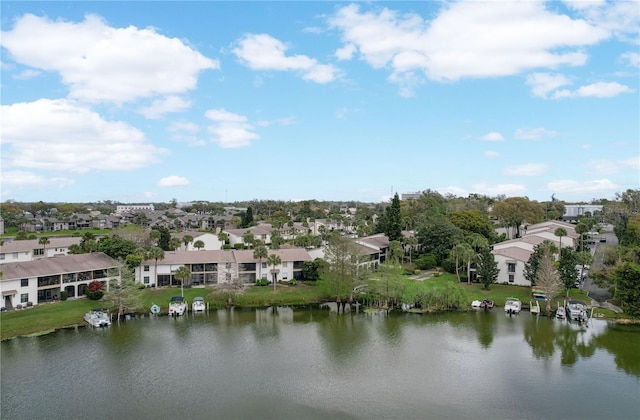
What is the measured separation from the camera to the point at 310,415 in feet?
77.0

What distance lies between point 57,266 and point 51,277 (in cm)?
154

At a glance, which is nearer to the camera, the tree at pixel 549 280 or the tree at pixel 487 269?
the tree at pixel 549 280

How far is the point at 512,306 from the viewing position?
4438cm

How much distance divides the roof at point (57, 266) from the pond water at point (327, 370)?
9249 mm

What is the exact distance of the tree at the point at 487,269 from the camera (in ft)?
166

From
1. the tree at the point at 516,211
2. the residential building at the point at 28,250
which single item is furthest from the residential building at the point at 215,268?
the tree at the point at 516,211

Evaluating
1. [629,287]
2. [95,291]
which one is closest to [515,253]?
[629,287]

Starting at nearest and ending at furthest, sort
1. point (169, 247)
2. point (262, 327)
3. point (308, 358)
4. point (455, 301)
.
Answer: point (308, 358)
point (262, 327)
point (455, 301)
point (169, 247)

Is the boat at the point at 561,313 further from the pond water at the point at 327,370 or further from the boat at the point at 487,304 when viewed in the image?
the boat at the point at 487,304

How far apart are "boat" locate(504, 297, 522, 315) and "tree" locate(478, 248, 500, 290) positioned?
5.24 m

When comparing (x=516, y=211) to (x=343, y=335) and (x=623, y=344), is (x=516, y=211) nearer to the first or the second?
(x=623, y=344)

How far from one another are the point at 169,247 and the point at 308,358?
4146 cm

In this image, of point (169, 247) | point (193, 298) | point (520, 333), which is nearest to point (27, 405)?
point (193, 298)

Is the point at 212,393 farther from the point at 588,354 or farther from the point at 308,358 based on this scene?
the point at 588,354
